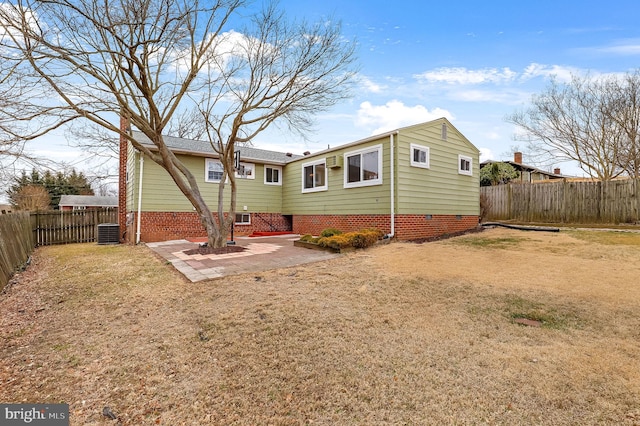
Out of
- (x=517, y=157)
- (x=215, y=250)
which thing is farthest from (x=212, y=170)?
(x=517, y=157)

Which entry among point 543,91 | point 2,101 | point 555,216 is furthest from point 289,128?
point 543,91

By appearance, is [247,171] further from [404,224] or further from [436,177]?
[436,177]

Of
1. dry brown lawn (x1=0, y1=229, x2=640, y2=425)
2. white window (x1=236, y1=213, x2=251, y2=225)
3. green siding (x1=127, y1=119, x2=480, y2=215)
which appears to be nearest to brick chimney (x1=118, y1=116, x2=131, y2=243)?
green siding (x1=127, y1=119, x2=480, y2=215)

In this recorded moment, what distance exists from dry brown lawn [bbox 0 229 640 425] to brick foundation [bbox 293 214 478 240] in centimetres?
359

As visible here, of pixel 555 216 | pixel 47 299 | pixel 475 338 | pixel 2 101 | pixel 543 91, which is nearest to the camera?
pixel 475 338

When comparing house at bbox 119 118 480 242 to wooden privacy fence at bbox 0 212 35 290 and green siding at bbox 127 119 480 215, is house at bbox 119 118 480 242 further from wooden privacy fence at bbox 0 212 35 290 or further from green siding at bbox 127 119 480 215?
wooden privacy fence at bbox 0 212 35 290

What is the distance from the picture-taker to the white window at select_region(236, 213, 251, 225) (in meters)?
13.6

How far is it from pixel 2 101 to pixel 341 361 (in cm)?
743

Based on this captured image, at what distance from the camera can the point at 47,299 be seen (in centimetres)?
488

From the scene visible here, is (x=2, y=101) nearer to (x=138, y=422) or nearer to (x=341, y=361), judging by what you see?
(x=138, y=422)

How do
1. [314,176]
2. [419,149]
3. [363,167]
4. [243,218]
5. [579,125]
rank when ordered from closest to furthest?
[419,149] → [363,167] → [314,176] → [243,218] → [579,125]

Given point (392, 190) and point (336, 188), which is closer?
point (392, 190)

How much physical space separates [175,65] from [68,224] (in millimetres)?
8846

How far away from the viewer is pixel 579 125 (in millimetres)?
17438
